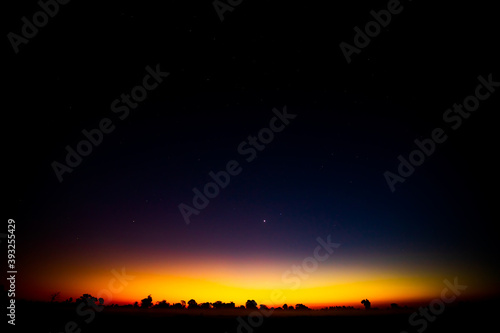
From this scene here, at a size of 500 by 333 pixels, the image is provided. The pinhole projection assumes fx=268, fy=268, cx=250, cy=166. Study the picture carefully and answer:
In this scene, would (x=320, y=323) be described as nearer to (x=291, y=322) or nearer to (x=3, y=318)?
(x=291, y=322)

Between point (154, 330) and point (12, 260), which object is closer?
point (12, 260)

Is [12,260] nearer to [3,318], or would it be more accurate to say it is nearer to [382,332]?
[3,318]

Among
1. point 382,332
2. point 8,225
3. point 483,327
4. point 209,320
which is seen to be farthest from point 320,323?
point 8,225

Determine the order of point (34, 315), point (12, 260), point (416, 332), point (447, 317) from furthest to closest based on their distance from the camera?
point (447, 317)
point (34, 315)
point (416, 332)
point (12, 260)

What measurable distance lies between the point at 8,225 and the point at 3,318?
10606 millimetres

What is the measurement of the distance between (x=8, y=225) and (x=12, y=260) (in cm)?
201

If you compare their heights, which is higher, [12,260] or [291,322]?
[12,260]

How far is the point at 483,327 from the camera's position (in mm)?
20656

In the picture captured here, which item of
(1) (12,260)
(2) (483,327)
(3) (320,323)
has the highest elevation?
(1) (12,260)

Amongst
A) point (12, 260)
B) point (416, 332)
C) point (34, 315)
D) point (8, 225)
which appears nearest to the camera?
point (12, 260)

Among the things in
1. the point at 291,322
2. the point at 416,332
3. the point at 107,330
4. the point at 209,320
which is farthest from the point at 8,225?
the point at 416,332

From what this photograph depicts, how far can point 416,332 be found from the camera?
20156 millimetres

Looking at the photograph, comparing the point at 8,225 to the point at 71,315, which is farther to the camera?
the point at 71,315

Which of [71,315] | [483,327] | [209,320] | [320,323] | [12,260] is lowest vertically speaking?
[483,327]
